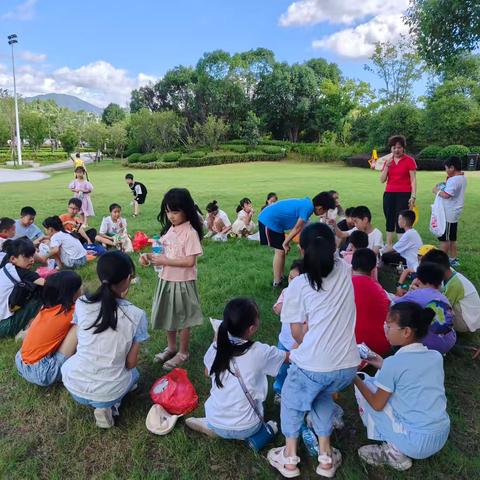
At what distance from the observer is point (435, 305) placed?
341cm

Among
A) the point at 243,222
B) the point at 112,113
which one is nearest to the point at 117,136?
the point at 112,113

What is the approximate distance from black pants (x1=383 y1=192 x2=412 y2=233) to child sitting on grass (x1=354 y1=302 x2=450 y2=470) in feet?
14.5

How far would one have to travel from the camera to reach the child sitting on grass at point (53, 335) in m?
3.25

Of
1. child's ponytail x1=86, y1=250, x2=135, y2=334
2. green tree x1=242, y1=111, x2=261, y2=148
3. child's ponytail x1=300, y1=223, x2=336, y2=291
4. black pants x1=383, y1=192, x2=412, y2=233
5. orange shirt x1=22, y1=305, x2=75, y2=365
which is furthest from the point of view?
green tree x1=242, y1=111, x2=261, y2=148

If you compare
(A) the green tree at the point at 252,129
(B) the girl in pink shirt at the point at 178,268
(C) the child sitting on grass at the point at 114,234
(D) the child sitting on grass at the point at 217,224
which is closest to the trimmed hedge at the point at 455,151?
(A) the green tree at the point at 252,129

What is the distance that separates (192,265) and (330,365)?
154cm

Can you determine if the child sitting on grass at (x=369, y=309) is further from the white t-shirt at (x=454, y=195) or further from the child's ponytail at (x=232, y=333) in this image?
the white t-shirt at (x=454, y=195)

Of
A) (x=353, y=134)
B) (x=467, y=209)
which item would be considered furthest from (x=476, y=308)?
(x=353, y=134)

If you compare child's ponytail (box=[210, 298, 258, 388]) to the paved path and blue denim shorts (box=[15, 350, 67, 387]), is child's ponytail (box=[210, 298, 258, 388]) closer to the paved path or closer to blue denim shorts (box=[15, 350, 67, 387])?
blue denim shorts (box=[15, 350, 67, 387])

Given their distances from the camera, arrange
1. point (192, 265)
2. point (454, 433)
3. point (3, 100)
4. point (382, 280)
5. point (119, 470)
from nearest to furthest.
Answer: point (119, 470)
point (454, 433)
point (192, 265)
point (382, 280)
point (3, 100)

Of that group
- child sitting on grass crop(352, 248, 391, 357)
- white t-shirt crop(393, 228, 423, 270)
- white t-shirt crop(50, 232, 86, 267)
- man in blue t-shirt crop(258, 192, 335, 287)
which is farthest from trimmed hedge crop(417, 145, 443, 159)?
child sitting on grass crop(352, 248, 391, 357)

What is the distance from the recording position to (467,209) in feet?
36.2

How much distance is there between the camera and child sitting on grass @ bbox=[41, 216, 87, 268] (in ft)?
20.3

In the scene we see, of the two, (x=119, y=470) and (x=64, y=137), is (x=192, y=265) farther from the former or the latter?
(x=64, y=137)
